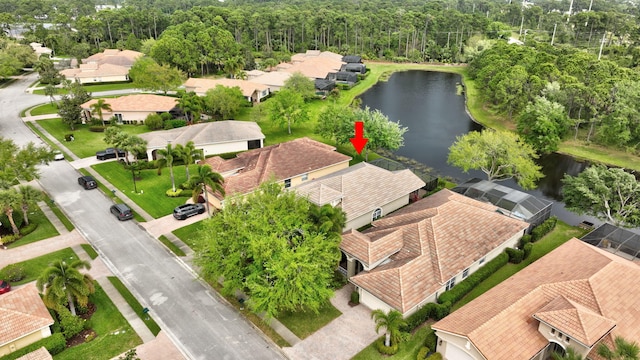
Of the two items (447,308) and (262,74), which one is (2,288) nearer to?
(447,308)

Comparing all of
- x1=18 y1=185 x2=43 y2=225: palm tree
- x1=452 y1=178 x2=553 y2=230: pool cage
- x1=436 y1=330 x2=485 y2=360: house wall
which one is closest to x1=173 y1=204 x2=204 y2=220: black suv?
x1=18 y1=185 x2=43 y2=225: palm tree

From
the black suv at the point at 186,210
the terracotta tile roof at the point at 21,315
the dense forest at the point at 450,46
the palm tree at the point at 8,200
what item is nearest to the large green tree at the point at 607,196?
the dense forest at the point at 450,46

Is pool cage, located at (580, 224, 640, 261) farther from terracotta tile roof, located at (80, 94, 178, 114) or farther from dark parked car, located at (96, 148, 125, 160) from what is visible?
terracotta tile roof, located at (80, 94, 178, 114)

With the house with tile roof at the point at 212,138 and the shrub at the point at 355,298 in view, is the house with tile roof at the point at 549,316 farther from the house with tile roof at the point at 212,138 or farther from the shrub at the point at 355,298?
the house with tile roof at the point at 212,138

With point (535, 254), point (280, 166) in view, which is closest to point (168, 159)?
point (280, 166)

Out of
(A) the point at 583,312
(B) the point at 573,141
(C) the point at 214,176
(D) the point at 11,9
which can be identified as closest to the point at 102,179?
(C) the point at 214,176

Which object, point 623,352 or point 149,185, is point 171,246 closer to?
point 149,185
